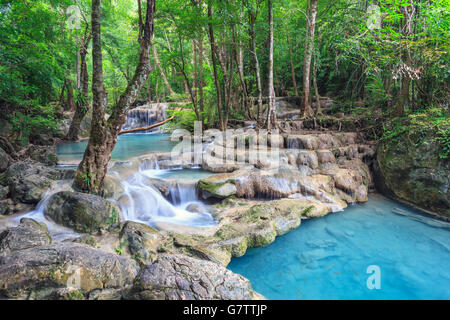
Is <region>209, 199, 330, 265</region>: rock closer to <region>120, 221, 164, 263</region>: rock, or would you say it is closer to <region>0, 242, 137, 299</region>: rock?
<region>120, 221, 164, 263</region>: rock

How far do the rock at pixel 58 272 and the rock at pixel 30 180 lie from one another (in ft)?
8.89

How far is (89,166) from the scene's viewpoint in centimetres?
479

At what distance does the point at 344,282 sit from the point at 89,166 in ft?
17.5

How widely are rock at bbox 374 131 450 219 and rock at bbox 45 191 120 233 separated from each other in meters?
7.76

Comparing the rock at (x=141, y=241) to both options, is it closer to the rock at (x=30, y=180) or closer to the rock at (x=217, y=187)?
the rock at (x=217, y=187)

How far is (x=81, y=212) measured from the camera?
171 inches

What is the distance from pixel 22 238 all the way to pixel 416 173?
8915 mm

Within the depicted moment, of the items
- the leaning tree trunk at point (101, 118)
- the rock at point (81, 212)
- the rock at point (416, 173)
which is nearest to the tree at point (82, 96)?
the leaning tree trunk at point (101, 118)

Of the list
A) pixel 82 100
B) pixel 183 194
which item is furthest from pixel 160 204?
pixel 82 100

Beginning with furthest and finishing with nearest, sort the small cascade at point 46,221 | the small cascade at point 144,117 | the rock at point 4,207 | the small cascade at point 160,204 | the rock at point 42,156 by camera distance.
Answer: the small cascade at point 144,117 < the rock at point 42,156 < the small cascade at point 160,204 < the rock at point 4,207 < the small cascade at point 46,221

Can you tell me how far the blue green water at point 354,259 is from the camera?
140 inches

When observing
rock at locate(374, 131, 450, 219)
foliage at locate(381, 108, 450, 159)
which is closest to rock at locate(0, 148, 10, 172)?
rock at locate(374, 131, 450, 219)

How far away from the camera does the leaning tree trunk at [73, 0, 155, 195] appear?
4559 mm

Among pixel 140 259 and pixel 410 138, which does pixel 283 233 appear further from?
pixel 410 138
